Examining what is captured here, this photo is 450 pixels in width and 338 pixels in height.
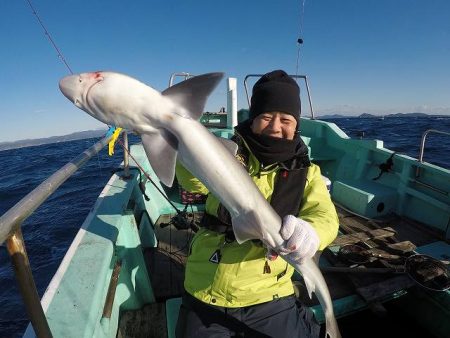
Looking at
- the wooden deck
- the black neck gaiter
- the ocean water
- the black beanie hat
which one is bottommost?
the ocean water

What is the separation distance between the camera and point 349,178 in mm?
7945

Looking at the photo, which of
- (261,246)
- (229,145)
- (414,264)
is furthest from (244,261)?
(414,264)

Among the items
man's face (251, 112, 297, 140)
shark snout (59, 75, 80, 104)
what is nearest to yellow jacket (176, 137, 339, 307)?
man's face (251, 112, 297, 140)

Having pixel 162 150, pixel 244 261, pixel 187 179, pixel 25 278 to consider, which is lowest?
pixel 244 261

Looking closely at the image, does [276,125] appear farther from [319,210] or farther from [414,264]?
[414,264]

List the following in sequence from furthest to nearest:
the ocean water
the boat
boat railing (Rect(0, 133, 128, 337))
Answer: the ocean water, the boat, boat railing (Rect(0, 133, 128, 337))

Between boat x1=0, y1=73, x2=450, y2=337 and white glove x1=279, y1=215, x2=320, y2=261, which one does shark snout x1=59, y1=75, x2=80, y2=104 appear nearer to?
boat x1=0, y1=73, x2=450, y2=337

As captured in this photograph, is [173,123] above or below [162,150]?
above

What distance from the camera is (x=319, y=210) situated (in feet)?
8.89

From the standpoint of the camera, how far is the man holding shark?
8.77 feet

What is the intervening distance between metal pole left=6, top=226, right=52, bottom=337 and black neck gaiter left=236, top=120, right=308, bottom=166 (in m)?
1.99

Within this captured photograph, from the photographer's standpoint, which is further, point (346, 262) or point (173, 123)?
point (346, 262)

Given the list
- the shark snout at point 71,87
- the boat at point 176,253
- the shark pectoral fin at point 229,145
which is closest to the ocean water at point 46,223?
the boat at point 176,253

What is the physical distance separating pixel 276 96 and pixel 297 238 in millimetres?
1394
